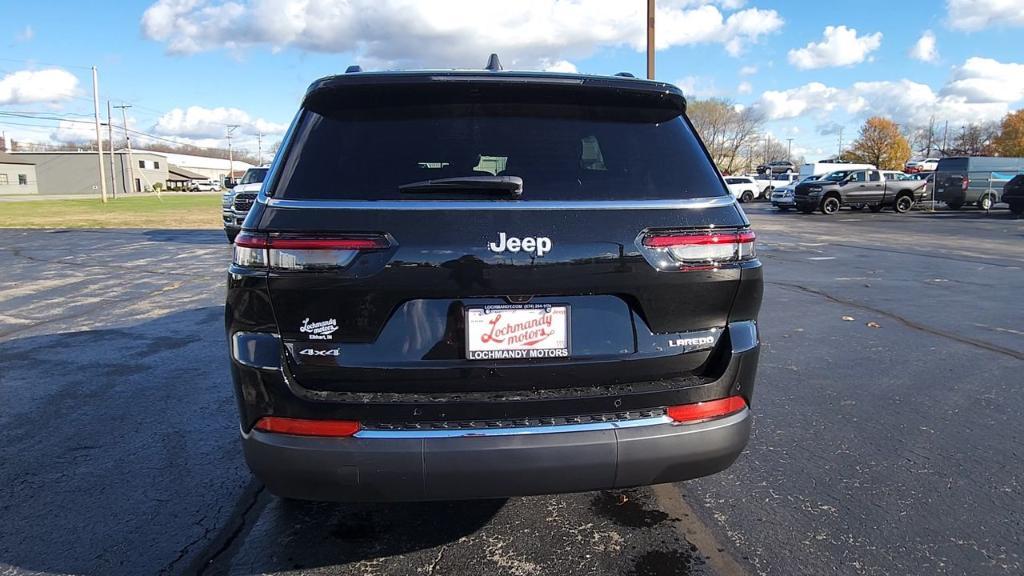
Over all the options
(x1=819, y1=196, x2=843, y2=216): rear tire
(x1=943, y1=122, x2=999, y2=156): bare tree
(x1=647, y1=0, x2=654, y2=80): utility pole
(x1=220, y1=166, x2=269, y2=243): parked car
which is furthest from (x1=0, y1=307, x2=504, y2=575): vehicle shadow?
(x1=943, y1=122, x2=999, y2=156): bare tree

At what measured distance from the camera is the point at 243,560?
2.50 metres

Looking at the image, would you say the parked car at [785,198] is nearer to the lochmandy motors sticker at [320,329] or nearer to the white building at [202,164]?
the lochmandy motors sticker at [320,329]

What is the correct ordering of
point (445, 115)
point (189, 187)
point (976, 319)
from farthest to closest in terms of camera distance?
point (189, 187)
point (976, 319)
point (445, 115)

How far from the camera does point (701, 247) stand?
7.47ft

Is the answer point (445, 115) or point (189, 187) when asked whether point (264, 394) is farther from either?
point (189, 187)

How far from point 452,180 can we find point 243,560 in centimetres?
170

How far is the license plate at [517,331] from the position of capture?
6.98 feet

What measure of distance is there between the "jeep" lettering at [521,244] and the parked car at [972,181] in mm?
32326

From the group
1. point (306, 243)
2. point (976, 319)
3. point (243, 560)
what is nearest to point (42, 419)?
point (243, 560)

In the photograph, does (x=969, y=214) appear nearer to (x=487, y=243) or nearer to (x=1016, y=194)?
(x=1016, y=194)

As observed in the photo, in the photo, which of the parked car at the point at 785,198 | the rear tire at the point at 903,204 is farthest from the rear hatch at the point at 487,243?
the rear tire at the point at 903,204

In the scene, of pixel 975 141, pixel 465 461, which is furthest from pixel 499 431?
pixel 975 141

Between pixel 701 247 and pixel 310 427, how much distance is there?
1.49m

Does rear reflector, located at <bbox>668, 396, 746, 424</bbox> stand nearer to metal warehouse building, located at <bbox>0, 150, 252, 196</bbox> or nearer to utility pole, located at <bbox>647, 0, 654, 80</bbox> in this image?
utility pole, located at <bbox>647, 0, 654, 80</bbox>
